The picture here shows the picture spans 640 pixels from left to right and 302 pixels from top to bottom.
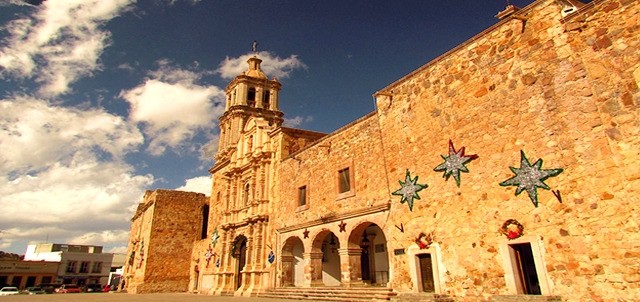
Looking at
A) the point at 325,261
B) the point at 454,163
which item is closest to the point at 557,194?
the point at 454,163

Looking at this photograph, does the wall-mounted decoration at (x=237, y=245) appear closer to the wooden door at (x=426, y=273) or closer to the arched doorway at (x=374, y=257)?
the arched doorway at (x=374, y=257)

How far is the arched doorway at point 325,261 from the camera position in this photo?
16438mm

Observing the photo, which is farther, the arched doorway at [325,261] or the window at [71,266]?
the window at [71,266]

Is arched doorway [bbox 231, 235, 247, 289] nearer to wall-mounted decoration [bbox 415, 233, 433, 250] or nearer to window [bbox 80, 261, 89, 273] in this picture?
wall-mounted decoration [bbox 415, 233, 433, 250]

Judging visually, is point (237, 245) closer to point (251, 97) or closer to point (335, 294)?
point (335, 294)

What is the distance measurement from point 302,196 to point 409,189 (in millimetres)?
7263

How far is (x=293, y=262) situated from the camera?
1848 cm

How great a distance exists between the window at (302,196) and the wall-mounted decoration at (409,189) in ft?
21.0

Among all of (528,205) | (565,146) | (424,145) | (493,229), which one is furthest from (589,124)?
(424,145)

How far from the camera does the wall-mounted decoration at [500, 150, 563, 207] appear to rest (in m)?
8.61

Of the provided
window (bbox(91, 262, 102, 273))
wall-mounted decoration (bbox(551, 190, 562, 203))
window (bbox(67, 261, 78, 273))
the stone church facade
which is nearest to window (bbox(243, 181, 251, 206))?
the stone church facade

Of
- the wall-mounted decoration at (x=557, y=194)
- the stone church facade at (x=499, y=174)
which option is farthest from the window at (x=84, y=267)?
the wall-mounted decoration at (x=557, y=194)

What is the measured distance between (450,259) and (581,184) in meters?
3.75

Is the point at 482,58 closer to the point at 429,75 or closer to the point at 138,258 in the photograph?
the point at 429,75
